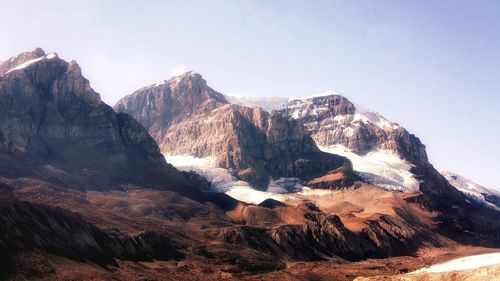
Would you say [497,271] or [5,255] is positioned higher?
[497,271]

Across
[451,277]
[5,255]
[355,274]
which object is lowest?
[355,274]

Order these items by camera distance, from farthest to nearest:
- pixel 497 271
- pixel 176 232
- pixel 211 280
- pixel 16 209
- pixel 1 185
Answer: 1. pixel 176 232
2. pixel 1 185
3. pixel 211 280
4. pixel 16 209
5. pixel 497 271

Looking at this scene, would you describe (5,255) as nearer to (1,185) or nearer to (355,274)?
(1,185)

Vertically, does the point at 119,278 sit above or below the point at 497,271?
below

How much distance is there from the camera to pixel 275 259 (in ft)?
612

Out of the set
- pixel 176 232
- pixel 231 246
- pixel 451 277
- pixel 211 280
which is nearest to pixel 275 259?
pixel 231 246

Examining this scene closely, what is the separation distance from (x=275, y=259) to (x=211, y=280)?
56.8m

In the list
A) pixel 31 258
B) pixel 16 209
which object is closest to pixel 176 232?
pixel 16 209

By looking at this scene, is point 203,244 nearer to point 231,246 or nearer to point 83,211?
point 231,246

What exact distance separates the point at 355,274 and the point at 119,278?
3413 inches

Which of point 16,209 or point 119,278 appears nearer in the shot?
point 119,278

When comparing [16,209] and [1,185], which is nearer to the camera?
[16,209]

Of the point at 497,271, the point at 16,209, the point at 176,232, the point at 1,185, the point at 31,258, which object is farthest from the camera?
the point at 176,232

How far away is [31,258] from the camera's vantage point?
3883 inches
